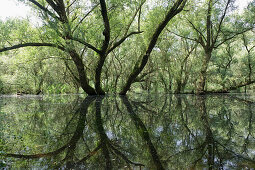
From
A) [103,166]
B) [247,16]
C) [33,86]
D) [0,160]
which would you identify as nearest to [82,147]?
[103,166]

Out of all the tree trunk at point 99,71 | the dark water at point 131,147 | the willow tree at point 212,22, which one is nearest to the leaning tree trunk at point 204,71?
the willow tree at point 212,22

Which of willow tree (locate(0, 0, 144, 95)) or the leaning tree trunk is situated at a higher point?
willow tree (locate(0, 0, 144, 95))

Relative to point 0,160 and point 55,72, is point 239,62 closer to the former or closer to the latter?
point 55,72

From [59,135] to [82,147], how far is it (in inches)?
28.9

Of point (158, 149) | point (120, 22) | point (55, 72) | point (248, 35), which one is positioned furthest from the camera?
point (55, 72)

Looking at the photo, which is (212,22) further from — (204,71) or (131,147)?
(131,147)

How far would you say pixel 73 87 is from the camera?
106 feet

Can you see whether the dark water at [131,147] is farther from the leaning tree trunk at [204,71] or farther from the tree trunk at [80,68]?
the leaning tree trunk at [204,71]

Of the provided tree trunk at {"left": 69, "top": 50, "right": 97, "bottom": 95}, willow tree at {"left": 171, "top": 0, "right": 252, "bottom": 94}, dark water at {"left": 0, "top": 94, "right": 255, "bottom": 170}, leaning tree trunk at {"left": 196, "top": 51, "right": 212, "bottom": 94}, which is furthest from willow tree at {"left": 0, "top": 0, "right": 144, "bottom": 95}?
leaning tree trunk at {"left": 196, "top": 51, "right": 212, "bottom": 94}

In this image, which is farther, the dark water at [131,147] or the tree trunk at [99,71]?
the tree trunk at [99,71]

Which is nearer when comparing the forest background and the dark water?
the dark water

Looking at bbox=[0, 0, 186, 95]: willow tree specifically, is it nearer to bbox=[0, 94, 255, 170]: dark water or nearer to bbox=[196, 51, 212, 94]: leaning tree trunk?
bbox=[196, 51, 212, 94]: leaning tree trunk

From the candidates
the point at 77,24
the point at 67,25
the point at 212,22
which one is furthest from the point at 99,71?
the point at 212,22

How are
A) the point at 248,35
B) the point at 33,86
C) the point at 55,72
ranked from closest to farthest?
1. the point at 248,35
2. the point at 55,72
3. the point at 33,86
